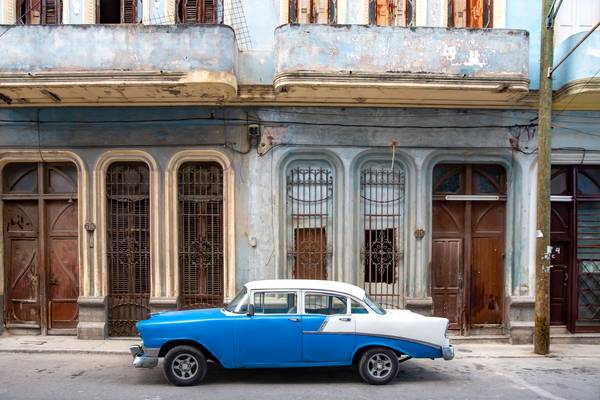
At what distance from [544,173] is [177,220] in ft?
21.9

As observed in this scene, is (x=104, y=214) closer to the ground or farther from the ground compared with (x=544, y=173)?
closer to the ground

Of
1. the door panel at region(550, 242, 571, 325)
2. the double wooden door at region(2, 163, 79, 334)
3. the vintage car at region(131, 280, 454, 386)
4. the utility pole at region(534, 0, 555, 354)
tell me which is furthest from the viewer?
the door panel at region(550, 242, 571, 325)

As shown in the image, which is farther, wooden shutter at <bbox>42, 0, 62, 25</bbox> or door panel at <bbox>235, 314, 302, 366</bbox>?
wooden shutter at <bbox>42, 0, 62, 25</bbox>

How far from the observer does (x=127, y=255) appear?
31.8 ft

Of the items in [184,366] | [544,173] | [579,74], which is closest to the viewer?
[184,366]

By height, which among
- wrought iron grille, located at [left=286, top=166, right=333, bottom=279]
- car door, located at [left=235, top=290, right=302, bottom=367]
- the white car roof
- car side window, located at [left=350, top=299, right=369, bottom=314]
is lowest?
car door, located at [left=235, top=290, right=302, bottom=367]

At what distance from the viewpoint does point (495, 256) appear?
9.91 meters

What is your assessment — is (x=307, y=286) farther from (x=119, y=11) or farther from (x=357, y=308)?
(x=119, y=11)

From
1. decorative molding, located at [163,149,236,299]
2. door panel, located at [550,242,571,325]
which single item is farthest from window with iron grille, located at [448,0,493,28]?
decorative molding, located at [163,149,236,299]

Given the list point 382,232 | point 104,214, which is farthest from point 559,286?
point 104,214

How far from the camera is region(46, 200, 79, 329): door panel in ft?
32.3

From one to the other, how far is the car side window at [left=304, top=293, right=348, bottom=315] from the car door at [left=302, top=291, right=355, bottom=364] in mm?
14

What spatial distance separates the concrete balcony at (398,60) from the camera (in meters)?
8.61

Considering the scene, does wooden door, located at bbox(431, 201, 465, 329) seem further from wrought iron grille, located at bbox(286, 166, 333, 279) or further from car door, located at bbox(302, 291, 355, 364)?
car door, located at bbox(302, 291, 355, 364)
